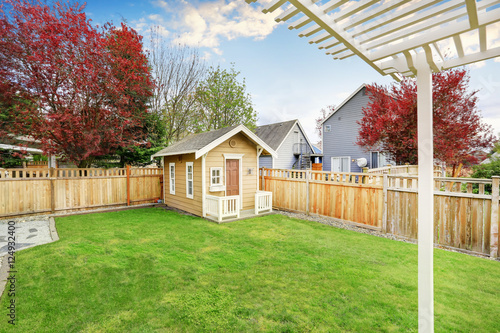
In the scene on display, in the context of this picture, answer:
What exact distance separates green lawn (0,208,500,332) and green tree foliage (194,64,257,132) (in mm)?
10862

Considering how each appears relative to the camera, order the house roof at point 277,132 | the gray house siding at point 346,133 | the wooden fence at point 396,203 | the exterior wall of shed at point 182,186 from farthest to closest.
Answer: the house roof at point 277,132 → the gray house siding at point 346,133 → the exterior wall of shed at point 182,186 → the wooden fence at point 396,203

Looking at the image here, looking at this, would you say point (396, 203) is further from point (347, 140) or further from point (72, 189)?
point (347, 140)

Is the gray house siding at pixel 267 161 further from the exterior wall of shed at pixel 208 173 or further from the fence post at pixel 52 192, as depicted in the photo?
the fence post at pixel 52 192

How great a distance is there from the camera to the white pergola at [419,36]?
1.29 meters

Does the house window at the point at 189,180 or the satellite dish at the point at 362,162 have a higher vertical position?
the satellite dish at the point at 362,162

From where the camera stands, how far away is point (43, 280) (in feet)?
11.7

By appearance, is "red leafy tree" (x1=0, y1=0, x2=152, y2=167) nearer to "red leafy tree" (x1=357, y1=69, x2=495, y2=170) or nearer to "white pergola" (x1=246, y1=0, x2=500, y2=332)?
"white pergola" (x1=246, y1=0, x2=500, y2=332)

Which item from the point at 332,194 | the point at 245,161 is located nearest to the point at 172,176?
the point at 245,161

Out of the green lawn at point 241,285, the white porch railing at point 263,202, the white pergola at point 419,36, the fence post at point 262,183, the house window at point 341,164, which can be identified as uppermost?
the white pergola at point 419,36

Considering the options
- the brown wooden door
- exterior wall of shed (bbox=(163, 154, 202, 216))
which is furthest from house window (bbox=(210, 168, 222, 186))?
exterior wall of shed (bbox=(163, 154, 202, 216))

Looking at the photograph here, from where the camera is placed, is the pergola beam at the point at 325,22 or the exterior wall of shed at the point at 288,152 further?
the exterior wall of shed at the point at 288,152

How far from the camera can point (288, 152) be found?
20.6 metres

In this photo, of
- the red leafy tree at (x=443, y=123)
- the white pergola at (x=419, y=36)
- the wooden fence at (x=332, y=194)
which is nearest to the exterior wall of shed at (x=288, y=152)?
the red leafy tree at (x=443, y=123)

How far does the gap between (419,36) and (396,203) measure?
5.59 metres
